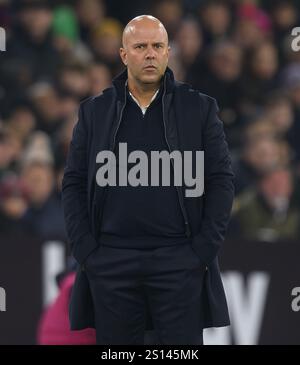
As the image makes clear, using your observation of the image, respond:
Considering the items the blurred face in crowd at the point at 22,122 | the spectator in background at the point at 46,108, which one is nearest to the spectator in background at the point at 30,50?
the spectator in background at the point at 46,108

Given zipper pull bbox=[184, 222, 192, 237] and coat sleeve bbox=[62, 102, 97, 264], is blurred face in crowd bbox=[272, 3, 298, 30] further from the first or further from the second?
zipper pull bbox=[184, 222, 192, 237]

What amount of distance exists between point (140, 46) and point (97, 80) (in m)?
4.03

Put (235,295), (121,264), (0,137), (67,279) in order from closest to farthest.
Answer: (121,264) → (67,279) → (235,295) → (0,137)

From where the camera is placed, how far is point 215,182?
4.09m

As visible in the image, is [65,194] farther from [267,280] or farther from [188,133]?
[267,280]

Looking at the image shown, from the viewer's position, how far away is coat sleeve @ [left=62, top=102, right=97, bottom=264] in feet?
13.4

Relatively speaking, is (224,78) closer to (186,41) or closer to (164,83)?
(186,41)

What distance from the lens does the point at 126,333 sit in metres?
4.04

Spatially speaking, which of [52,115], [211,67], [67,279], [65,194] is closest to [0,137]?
[52,115]

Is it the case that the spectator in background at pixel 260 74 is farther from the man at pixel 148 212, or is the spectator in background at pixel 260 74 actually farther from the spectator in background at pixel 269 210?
the man at pixel 148 212

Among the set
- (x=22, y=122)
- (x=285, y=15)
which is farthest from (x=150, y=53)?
(x=285, y=15)
